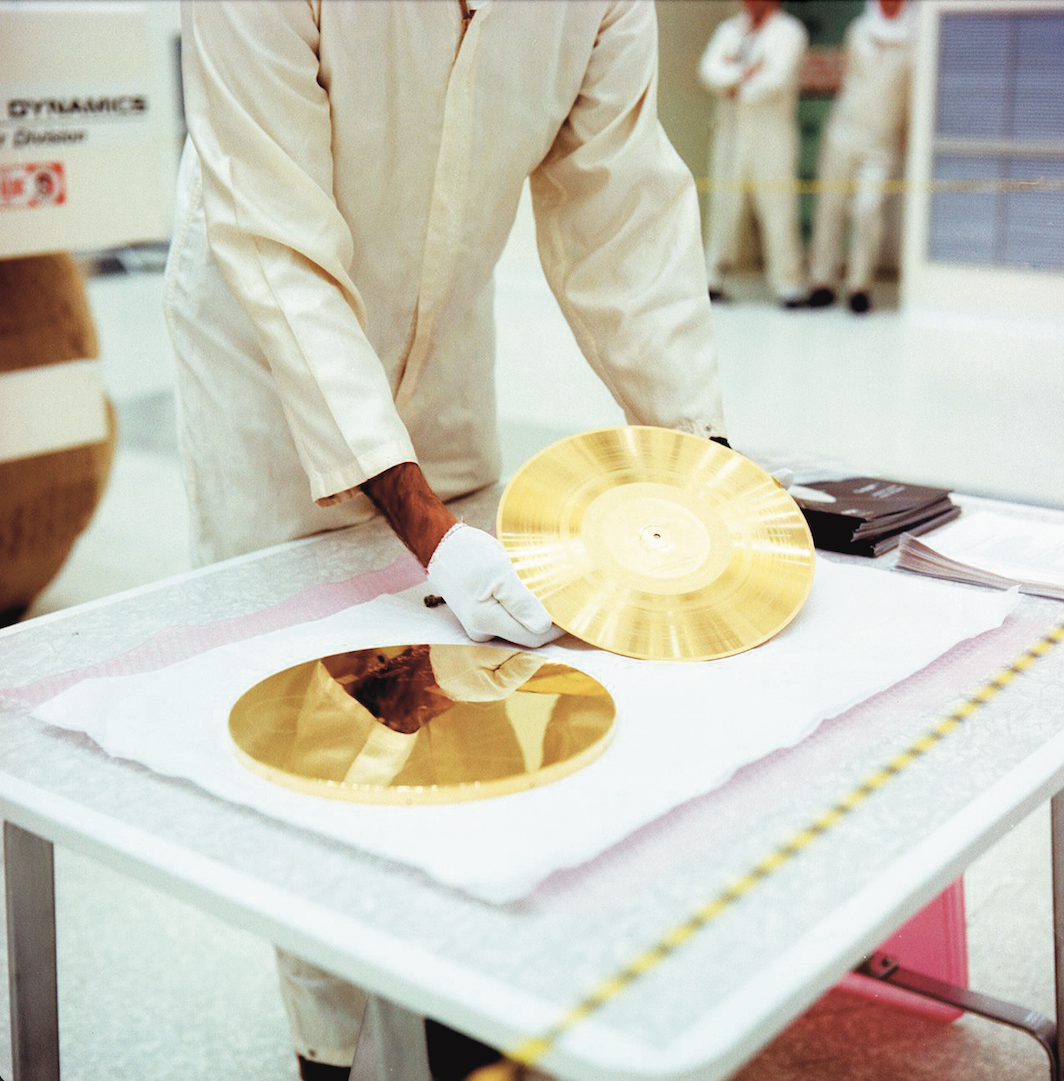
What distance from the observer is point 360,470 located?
1242mm

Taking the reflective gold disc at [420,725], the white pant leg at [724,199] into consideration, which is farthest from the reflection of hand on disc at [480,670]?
the white pant leg at [724,199]

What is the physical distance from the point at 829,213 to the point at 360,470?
292cm

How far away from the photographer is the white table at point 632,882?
694mm

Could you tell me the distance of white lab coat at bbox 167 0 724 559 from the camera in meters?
1.24

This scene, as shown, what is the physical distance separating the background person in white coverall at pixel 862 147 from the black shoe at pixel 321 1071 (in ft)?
9.38

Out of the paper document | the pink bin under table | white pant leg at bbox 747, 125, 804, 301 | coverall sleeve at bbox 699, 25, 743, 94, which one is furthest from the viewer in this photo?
white pant leg at bbox 747, 125, 804, 301

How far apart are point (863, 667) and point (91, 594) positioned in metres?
2.69

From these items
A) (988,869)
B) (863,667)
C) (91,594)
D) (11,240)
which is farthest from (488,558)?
(91,594)

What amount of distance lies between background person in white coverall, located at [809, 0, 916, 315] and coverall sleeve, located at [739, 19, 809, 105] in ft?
0.43

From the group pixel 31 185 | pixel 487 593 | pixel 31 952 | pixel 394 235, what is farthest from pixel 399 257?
pixel 31 185

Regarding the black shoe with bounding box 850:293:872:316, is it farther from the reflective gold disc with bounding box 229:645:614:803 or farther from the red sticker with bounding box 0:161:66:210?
the reflective gold disc with bounding box 229:645:614:803

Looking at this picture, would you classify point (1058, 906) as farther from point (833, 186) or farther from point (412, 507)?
point (833, 186)

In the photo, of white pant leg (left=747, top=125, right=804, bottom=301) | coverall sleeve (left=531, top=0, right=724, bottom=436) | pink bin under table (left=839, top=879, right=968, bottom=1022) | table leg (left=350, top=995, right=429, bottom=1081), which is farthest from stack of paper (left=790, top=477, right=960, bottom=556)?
white pant leg (left=747, top=125, right=804, bottom=301)

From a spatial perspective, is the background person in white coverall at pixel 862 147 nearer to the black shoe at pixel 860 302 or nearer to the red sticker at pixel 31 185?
the black shoe at pixel 860 302
